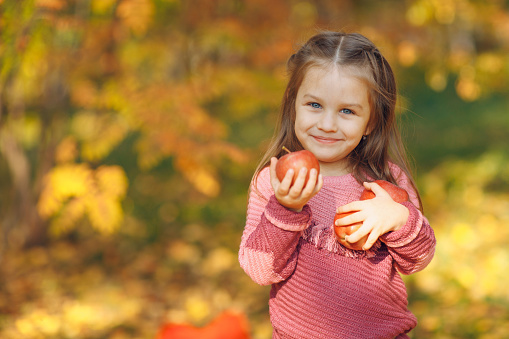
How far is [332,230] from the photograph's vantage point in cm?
157

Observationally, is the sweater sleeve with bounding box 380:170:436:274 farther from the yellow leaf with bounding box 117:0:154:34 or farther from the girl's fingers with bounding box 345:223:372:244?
the yellow leaf with bounding box 117:0:154:34

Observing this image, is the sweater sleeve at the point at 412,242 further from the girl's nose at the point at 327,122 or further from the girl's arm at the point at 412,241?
the girl's nose at the point at 327,122

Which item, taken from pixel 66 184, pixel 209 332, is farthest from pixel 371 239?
pixel 66 184

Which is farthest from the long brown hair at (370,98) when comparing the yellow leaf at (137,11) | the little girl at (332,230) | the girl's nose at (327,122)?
the yellow leaf at (137,11)

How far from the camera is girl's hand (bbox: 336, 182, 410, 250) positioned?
143 centimetres

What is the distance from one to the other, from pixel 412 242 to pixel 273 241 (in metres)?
0.40

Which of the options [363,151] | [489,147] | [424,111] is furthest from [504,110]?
[363,151]

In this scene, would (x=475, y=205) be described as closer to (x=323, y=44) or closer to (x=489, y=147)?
(x=489, y=147)

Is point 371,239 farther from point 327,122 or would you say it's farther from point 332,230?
point 327,122

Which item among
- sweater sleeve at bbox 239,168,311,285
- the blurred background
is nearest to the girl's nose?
sweater sleeve at bbox 239,168,311,285

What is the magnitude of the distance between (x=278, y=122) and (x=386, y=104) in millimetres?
391

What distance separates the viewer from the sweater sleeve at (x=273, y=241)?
142 centimetres

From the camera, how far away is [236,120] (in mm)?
10750

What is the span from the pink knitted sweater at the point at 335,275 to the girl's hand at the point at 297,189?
5.0 inches
